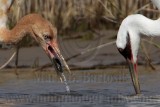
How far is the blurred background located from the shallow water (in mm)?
787

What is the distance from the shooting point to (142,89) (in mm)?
15172

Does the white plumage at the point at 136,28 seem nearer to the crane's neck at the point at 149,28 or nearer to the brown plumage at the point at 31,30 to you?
the crane's neck at the point at 149,28

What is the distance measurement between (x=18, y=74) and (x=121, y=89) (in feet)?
7.10

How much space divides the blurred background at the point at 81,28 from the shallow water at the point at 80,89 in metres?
0.79

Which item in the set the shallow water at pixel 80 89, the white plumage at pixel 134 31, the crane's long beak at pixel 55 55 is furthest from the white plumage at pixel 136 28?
the crane's long beak at pixel 55 55

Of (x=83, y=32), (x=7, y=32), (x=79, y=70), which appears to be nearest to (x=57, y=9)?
(x=83, y=32)

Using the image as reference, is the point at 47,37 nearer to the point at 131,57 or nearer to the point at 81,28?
the point at 131,57

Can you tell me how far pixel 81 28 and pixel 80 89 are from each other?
3.52 meters

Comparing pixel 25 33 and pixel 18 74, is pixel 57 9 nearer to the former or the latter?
pixel 18 74

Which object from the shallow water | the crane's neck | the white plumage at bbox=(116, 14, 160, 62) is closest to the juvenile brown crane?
the shallow water

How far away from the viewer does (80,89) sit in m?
15.3

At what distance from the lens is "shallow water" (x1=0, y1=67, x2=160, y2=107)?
14.2m

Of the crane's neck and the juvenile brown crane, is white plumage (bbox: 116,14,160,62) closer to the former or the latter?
the crane's neck

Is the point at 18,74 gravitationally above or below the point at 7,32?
below
